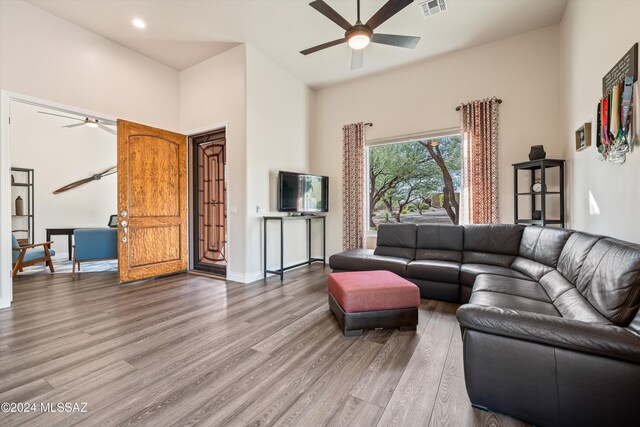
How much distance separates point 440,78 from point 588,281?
384cm

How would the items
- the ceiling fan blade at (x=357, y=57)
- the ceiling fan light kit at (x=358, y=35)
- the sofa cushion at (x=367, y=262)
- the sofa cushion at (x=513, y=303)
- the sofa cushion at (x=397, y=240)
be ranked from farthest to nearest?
the sofa cushion at (x=397, y=240) < the sofa cushion at (x=367, y=262) < the ceiling fan blade at (x=357, y=57) < the ceiling fan light kit at (x=358, y=35) < the sofa cushion at (x=513, y=303)

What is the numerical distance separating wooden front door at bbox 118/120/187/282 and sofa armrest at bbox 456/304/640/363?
453 centimetres

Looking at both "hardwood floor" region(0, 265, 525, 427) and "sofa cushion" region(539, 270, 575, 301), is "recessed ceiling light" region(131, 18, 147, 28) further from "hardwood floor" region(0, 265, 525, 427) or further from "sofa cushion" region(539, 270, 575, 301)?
"sofa cushion" region(539, 270, 575, 301)

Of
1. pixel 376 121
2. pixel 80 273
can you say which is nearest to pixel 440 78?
pixel 376 121

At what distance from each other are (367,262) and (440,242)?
1.07m

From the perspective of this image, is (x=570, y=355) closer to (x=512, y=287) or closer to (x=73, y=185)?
(x=512, y=287)

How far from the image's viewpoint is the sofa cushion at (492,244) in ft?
11.0

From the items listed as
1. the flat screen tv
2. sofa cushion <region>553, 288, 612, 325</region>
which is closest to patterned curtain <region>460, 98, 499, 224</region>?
sofa cushion <region>553, 288, 612, 325</region>

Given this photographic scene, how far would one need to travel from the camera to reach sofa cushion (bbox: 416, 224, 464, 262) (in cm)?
372

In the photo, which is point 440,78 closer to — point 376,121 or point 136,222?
point 376,121

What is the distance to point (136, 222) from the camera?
4289 mm

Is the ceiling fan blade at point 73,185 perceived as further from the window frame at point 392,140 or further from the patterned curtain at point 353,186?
the window frame at point 392,140

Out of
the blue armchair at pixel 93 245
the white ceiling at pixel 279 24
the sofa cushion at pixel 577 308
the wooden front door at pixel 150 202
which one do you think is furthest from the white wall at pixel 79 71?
the sofa cushion at pixel 577 308

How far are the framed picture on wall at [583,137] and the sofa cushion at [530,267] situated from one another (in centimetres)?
135
